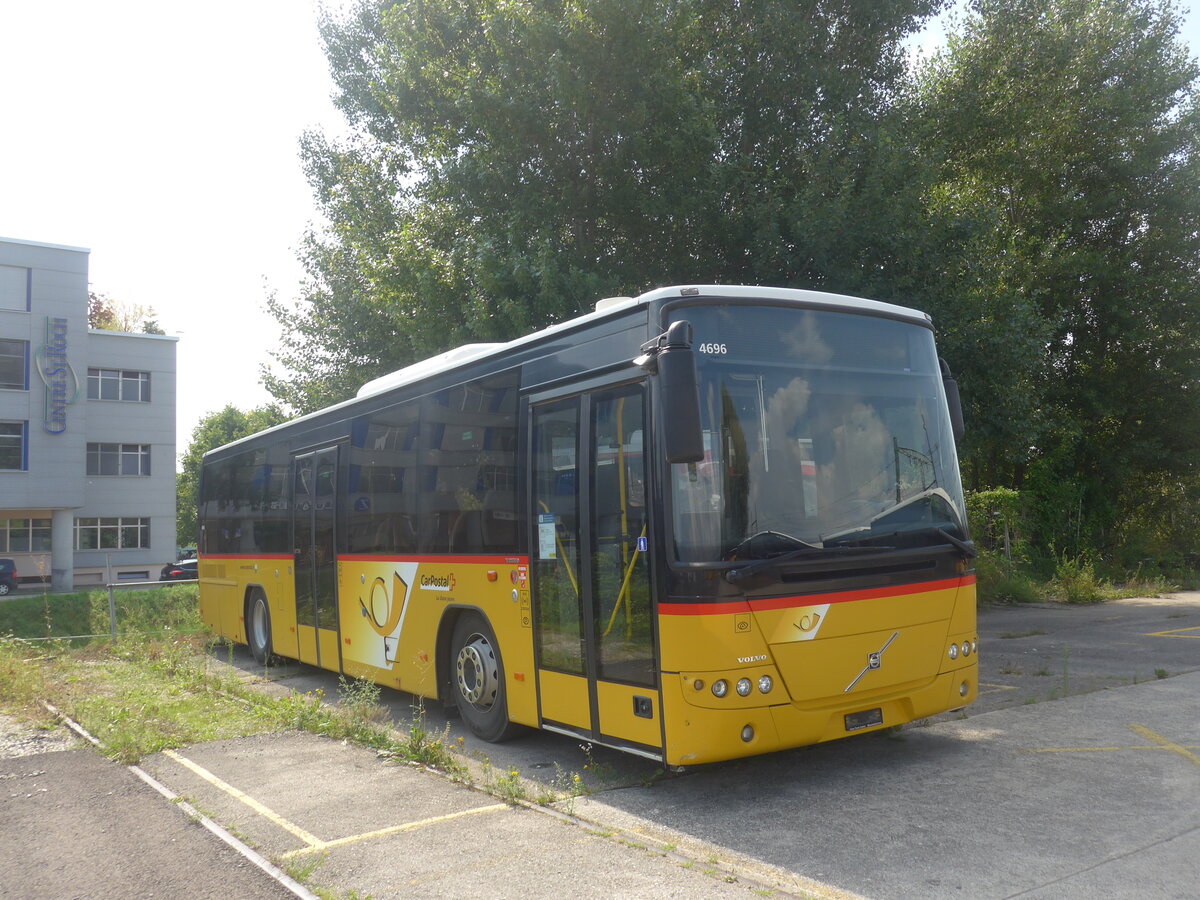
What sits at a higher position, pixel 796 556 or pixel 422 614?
pixel 796 556

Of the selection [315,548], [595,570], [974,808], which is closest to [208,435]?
[315,548]

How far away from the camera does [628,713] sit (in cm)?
660

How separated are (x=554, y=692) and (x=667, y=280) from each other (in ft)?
36.3

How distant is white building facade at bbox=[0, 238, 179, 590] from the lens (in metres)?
45.2

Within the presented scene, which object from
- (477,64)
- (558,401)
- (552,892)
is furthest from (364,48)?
(552,892)

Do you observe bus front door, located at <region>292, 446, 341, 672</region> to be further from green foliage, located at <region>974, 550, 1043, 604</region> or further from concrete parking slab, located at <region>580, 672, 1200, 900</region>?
green foliage, located at <region>974, 550, 1043, 604</region>

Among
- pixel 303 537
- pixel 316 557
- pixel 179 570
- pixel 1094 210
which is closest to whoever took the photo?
pixel 316 557

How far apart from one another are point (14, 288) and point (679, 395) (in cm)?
4783

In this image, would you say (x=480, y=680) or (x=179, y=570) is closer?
(x=480, y=680)

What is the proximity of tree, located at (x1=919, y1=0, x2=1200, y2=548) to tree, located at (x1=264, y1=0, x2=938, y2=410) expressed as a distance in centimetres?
601

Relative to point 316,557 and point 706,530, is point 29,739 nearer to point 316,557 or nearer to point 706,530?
point 316,557

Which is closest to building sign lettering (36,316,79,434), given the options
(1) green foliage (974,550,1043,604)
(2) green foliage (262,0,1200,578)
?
(2) green foliage (262,0,1200,578)

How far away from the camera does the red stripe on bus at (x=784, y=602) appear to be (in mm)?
6074

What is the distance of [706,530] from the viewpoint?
6.17 m
